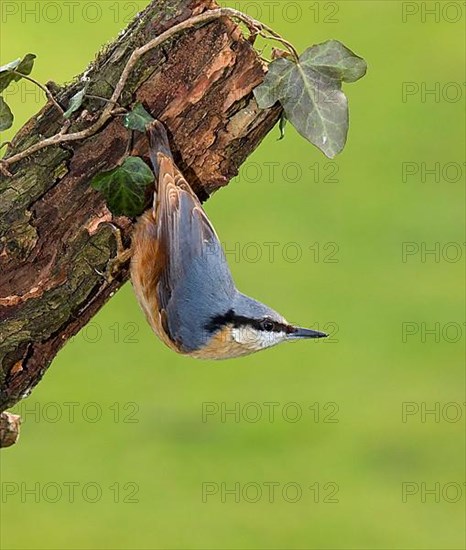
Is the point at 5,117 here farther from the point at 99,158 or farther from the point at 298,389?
the point at 298,389

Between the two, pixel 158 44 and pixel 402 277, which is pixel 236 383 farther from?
pixel 158 44

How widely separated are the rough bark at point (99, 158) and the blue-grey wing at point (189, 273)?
0.06 meters

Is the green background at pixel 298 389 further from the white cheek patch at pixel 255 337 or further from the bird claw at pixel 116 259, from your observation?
the bird claw at pixel 116 259

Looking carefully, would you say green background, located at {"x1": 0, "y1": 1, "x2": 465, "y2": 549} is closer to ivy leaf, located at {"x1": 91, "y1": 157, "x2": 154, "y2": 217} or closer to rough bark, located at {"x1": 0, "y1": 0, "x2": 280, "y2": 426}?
rough bark, located at {"x1": 0, "y1": 0, "x2": 280, "y2": 426}

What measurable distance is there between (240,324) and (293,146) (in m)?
3.71

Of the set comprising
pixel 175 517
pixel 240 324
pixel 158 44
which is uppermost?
pixel 158 44

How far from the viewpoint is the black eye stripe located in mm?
2316

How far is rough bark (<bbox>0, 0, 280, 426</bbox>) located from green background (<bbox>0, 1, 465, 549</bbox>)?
7.21 feet

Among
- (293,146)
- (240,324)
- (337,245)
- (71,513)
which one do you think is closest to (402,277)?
(337,245)

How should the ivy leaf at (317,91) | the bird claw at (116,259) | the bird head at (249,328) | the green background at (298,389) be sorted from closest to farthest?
the ivy leaf at (317,91) → the bird claw at (116,259) → the bird head at (249,328) → the green background at (298,389)

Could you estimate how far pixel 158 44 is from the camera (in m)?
2.05

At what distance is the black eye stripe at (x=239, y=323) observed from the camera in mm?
2316

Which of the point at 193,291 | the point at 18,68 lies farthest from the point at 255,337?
the point at 18,68

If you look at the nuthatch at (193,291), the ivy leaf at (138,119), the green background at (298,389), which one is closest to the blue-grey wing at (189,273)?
the nuthatch at (193,291)
